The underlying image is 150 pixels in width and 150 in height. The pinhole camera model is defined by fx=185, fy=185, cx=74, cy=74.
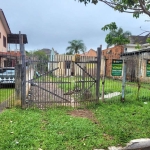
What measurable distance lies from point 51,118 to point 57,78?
1.91 metres

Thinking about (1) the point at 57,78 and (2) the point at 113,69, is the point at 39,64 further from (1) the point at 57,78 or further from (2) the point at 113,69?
(2) the point at 113,69

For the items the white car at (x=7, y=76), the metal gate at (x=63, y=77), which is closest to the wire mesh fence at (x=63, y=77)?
the metal gate at (x=63, y=77)

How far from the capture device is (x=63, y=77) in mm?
7402

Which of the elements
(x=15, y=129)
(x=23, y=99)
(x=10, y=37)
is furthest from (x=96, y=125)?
(x=10, y=37)

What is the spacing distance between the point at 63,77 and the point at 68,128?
269cm

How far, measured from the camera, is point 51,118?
Answer: 19.4 feet

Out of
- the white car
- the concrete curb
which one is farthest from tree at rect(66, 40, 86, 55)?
the concrete curb

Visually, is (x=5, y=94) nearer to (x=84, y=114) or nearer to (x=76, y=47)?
(x=84, y=114)

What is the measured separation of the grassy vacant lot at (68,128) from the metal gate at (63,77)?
2.07ft

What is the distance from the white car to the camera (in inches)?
430

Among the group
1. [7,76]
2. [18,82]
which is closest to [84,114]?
[18,82]

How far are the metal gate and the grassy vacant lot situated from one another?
630 mm

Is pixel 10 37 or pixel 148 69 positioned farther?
pixel 10 37

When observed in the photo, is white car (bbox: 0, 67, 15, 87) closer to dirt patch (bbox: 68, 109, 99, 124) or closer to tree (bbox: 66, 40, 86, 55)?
dirt patch (bbox: 68, 109, 99, 124)
